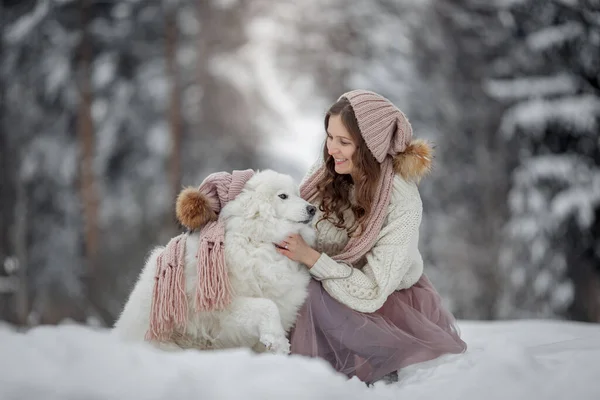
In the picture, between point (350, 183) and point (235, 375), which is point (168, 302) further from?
point (350, 183)

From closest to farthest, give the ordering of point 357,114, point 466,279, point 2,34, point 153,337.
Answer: point 153,337 → point 357,114 → point 2,34 → point 466,279

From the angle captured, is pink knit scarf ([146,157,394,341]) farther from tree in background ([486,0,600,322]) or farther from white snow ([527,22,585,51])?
white snow ([527,22,585,51])

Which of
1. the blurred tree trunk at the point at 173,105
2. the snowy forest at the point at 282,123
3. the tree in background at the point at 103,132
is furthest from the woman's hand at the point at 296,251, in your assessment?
the blurred tree trunk at the point at 173,105

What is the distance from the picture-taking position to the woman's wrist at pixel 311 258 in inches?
147

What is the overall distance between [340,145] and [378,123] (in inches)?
11.5

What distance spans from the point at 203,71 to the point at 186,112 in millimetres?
1037

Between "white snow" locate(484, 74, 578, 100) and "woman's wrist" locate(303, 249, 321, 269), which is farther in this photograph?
"white snow" locate(484, 74, 578, 100)

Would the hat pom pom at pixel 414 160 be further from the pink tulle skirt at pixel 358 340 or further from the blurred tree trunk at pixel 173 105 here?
the blurred tree trunk at pixel 173 105

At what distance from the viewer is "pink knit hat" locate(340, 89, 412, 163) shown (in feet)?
12.8

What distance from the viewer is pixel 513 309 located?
11.8 metres

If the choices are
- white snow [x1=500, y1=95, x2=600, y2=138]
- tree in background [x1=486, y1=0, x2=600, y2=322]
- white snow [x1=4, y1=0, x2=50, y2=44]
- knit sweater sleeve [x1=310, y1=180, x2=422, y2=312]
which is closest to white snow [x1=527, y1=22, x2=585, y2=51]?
tree in background [x1=486, y1=0, x2=600, y2=322]

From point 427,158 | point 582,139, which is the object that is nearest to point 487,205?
point 582,139

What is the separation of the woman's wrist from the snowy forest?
7644 mm

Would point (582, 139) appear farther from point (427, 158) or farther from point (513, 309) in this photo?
point (427, 158)
